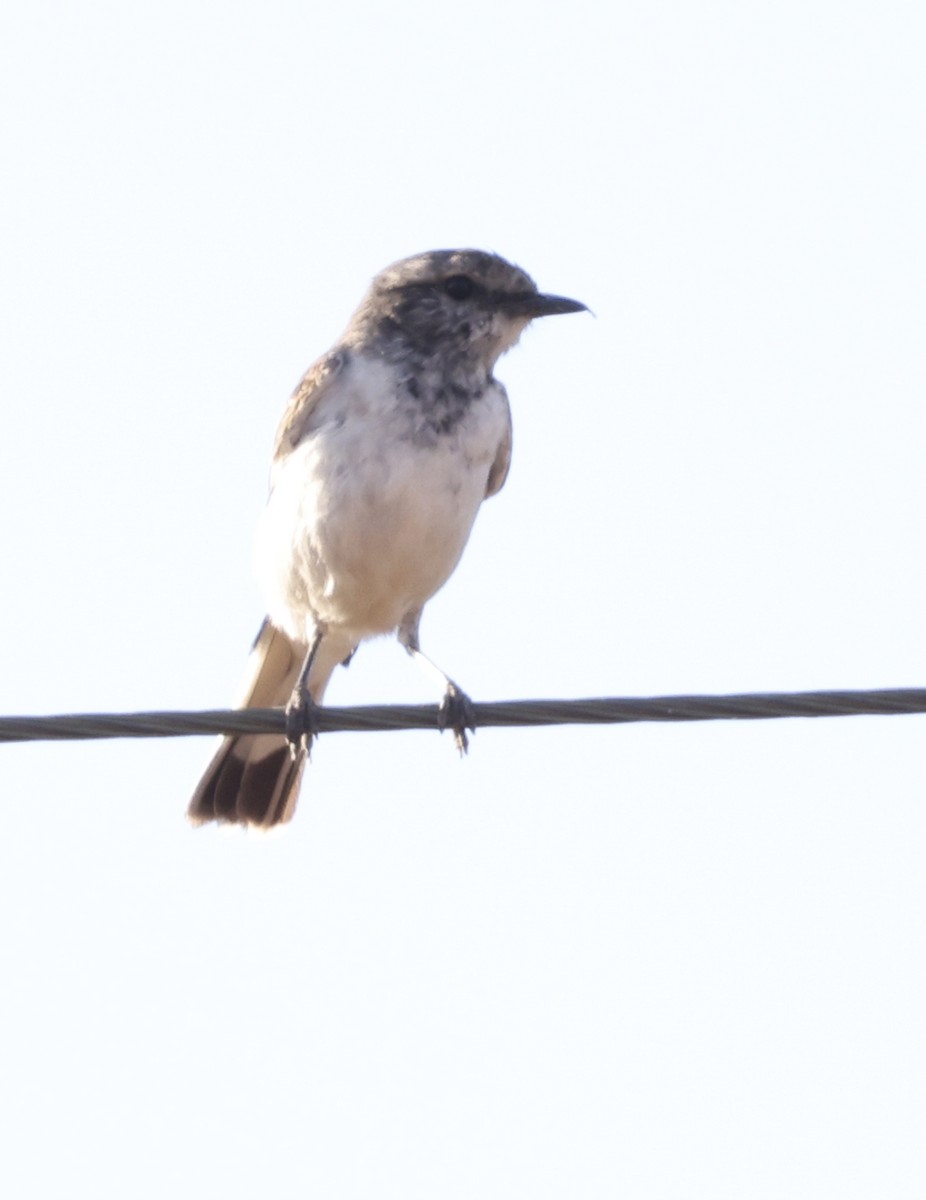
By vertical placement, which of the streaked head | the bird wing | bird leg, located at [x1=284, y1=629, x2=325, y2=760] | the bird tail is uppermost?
the streaked head

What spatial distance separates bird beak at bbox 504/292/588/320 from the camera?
1019 cm

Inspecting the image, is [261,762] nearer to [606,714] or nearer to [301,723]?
[301,723]

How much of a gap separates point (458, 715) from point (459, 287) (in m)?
2.49

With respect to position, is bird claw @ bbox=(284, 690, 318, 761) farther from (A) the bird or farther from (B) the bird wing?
(B) the bird wing

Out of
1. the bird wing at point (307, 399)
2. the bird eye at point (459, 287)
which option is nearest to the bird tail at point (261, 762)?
the bird wing at point (307, 399)

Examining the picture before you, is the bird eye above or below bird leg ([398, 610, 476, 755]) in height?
above

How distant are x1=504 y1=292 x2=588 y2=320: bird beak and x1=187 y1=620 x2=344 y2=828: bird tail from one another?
1861mm

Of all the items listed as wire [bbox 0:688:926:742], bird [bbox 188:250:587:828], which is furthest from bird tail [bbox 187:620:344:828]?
wire [bbox 0:688:926:742]

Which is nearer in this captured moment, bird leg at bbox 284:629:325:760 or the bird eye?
bird leg at bbox 284:629:325:760

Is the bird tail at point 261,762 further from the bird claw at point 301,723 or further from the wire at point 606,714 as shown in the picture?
the wire at point 606,714

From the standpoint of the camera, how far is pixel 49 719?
20.7ft

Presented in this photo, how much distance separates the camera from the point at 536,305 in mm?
10219

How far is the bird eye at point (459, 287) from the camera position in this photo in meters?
10.1

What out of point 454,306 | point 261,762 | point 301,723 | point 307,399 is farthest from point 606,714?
point 261,762
